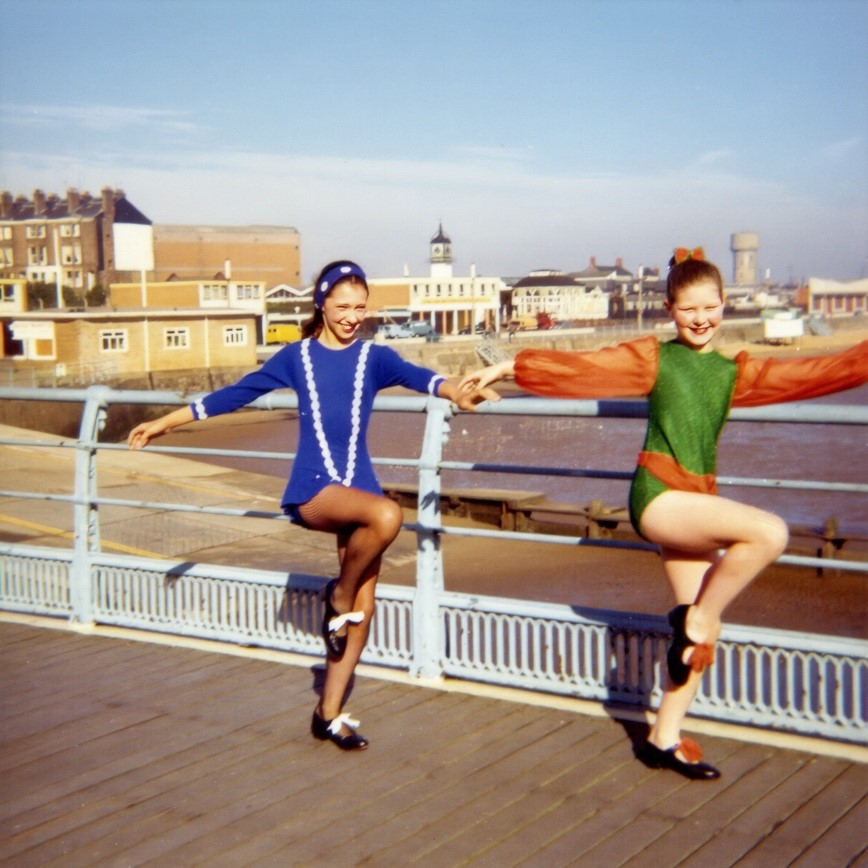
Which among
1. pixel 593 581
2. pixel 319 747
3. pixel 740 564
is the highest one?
pixel 740 564

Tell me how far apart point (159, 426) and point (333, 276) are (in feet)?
2.60

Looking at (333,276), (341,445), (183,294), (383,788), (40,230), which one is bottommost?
(383,788)

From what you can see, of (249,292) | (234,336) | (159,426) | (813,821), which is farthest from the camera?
(249,292)

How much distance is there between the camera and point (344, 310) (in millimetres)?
3451

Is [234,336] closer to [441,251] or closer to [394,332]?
[394,332]

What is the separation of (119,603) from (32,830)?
206 cm

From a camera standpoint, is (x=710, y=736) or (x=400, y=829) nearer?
(x=400, y=829)

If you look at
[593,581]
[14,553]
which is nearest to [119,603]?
[14,553]

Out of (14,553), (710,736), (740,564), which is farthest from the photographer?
(14,553)

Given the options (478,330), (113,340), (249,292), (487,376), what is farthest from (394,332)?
(487,376)

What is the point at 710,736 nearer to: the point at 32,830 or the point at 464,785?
the point at 464,785

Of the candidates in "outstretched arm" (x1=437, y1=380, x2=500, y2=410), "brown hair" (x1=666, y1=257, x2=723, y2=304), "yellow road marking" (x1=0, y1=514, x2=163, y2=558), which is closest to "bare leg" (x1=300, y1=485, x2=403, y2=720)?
"outstretched arm" (x1=437, y1=380, x2=500, y2=410)

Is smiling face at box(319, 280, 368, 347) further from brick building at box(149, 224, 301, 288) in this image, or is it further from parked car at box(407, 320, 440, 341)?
brick building at box(149, 224, 301, 288)

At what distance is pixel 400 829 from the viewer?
291cm
